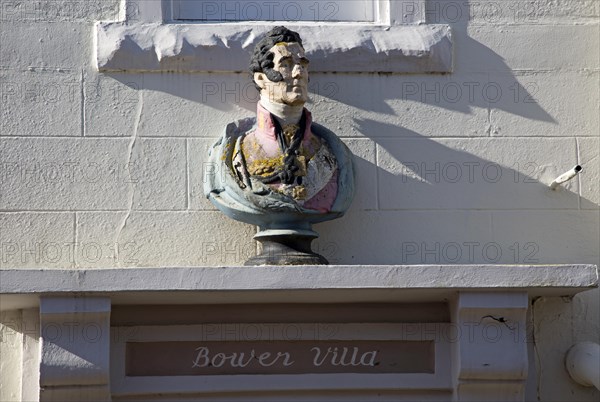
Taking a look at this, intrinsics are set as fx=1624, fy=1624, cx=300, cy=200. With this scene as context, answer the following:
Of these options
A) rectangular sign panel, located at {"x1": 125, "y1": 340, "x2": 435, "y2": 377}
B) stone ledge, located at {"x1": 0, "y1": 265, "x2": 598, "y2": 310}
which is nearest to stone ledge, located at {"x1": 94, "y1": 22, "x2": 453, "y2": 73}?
stone ledge, located at {"x1": 0, "y1": 265, "x2": 598, "y2": 310}

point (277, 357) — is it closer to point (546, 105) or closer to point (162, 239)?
point (162, 239)

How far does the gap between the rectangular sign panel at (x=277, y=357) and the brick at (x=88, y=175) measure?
2.46ft

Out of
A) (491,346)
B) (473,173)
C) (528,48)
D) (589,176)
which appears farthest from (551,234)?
(528,48)

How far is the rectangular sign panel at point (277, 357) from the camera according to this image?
7938 millimetres

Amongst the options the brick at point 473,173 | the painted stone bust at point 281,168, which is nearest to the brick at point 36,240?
the painted stone bust at point 281,168

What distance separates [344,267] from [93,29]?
1.84 meters

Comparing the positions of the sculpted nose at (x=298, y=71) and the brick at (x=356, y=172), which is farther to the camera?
the brick at (x=356, y=172)

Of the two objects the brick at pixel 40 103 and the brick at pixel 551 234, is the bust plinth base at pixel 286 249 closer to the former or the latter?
the brick at pixel 551 234

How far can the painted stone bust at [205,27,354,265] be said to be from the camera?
7.92 m

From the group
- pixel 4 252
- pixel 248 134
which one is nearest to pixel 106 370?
pixel 4 252

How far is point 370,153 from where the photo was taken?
27.3ft

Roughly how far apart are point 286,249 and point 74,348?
1.13 metres

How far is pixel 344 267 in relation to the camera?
773 centimetres

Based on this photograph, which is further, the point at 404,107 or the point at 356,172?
the point at 404,107
